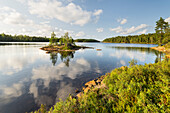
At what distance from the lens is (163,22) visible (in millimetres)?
70188

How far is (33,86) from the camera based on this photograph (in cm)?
1300

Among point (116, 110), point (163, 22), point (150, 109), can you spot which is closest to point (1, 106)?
point (116, 110)

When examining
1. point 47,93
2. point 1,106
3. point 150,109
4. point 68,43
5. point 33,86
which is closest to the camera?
point 150,109

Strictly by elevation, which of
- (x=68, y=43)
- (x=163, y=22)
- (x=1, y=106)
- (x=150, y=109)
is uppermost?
(x=163, y=22)

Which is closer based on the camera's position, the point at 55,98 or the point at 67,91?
the point at 55,98

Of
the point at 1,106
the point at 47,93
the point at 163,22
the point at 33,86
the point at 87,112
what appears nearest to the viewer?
the point at 87,112

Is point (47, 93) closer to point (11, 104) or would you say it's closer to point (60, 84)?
point (60, 84)

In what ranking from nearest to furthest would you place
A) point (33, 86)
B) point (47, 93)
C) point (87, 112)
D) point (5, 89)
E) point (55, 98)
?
point (87, 112)
point (55, 98)
point (47, 93)
point (5, 89)
point (33, 86)

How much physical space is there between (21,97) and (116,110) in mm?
11517

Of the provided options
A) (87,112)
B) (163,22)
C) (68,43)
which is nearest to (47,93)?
(87,112)

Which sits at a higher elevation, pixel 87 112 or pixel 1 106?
pixel 87 112

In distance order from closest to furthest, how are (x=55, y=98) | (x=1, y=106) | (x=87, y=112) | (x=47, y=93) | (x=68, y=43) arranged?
(x=87, y=112), (x=1, y=106), (x=55, y=98), (x=47, y=93), (x=68, y=43)

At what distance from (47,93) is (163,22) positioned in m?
99.6

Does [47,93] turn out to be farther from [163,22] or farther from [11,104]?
[163,22]
